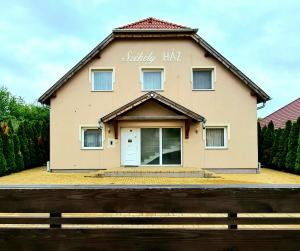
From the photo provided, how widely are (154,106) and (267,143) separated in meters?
7.02

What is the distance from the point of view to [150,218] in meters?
2.30

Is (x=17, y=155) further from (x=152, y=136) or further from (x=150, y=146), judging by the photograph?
(x=152, y=136)

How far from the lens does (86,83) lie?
16.6 metres

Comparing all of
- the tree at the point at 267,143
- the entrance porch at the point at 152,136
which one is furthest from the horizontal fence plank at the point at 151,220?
the tree at the point at 267,143

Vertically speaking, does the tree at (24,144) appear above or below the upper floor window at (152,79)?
below

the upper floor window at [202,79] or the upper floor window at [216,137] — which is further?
the upper floor window at [202,79]

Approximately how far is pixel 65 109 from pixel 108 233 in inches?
586

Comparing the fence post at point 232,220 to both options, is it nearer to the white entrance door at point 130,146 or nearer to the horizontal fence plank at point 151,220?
the horizontal fence plank at point 151,220

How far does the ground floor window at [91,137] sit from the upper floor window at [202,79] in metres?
5.05

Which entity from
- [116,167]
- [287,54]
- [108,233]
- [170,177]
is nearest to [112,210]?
[108,233]

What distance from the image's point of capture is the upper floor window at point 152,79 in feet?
55.1

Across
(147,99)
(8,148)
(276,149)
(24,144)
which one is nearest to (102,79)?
(147,99)

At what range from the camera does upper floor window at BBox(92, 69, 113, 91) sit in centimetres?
1675

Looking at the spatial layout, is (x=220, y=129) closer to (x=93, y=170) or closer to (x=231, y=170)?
(x=231, y=170)
